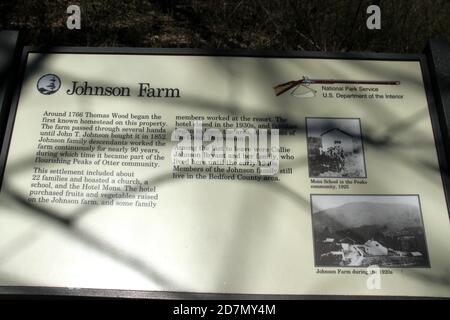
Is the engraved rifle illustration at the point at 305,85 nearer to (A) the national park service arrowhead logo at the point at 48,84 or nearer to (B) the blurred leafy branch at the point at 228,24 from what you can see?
(A) the national park service arrowhead logo at the point at 48,84

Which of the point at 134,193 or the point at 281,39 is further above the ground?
the point at 281,39

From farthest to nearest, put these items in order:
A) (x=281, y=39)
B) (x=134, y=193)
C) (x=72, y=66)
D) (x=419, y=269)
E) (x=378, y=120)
A: (x=281, y=39), (x=72, y=66), (x=378, y=120), (x=134, y=193), (x=419, y=269)

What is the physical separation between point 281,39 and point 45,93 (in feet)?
7.41

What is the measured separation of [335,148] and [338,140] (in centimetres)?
5

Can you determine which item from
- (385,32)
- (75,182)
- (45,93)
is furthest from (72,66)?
(385,32)

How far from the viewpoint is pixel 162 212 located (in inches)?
80.4

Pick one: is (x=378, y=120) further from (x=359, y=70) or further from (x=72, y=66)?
Result: (x=72, y=66)

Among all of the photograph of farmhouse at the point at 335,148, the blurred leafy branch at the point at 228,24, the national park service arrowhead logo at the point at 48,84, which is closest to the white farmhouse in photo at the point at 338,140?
the photograph of farmhouse at the point at 335,148

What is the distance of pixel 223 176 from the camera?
2.10m

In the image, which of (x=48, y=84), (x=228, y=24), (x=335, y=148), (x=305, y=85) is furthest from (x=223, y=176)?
(x=228, y=24)

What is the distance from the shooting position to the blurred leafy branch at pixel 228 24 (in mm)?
3785

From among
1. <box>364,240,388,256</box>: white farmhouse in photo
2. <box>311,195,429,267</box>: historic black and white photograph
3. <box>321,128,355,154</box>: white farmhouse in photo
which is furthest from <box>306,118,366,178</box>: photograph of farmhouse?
<box>364,240,388,256</box>: white farmhouse in photo

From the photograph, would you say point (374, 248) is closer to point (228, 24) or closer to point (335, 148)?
point (335, 148)

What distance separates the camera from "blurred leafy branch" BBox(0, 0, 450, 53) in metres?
3.79
